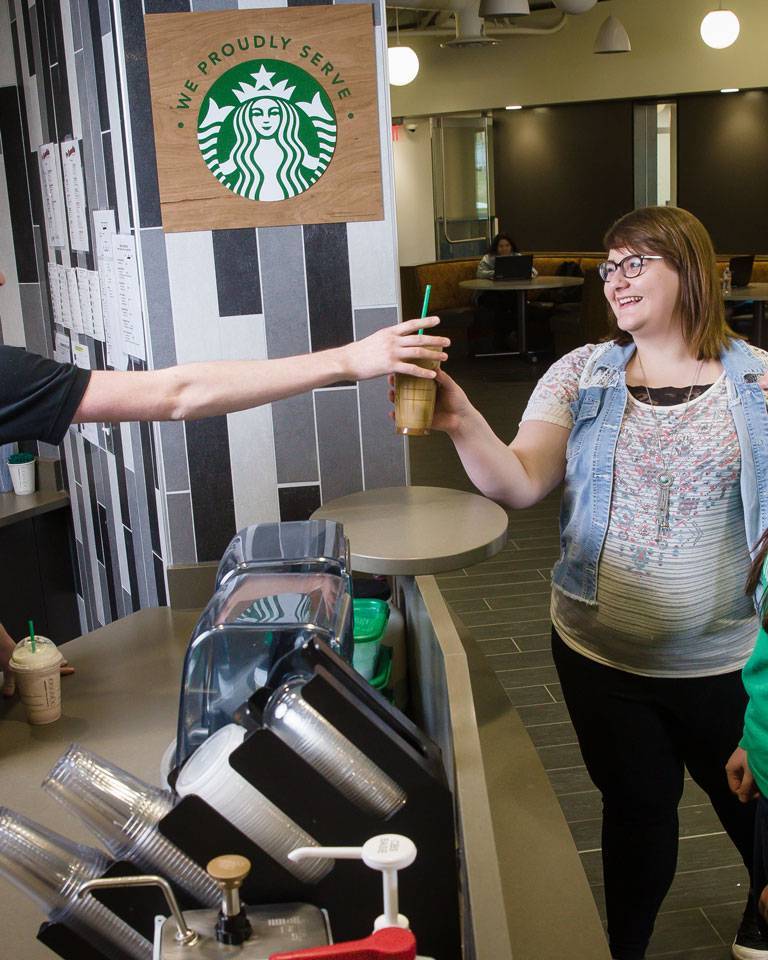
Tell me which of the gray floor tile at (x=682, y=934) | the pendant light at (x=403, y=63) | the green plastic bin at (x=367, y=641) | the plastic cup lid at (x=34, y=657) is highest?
the pendant light at (x=403, y=63)

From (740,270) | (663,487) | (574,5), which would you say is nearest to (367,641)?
(663,487)

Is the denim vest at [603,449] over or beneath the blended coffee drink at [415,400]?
beneath

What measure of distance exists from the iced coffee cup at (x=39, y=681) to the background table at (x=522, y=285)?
10.2 metres

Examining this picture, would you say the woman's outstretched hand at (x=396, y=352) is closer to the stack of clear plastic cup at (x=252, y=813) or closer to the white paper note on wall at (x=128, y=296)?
the stack of clear plastic cup at (x=252, y=813)

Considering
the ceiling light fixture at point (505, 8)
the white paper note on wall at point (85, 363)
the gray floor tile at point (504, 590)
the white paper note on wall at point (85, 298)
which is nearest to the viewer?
the white paper note on wall at point (85, 298)

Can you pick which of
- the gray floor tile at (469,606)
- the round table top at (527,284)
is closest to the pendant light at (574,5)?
the round table top at (527,284)

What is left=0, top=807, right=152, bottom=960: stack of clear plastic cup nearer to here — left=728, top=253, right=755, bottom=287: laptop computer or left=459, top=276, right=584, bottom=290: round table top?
left=728, top=253, right=755, bottom=287: laptop computer

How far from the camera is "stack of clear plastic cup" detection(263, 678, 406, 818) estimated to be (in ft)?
3.91

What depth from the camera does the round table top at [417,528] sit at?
1.85 m

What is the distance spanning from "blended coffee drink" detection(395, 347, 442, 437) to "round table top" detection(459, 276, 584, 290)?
10.1m

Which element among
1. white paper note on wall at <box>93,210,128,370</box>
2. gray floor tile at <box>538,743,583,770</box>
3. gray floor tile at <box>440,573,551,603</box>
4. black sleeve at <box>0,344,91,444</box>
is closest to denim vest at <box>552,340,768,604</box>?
black sleeve at <box>0,344,91,444</box>

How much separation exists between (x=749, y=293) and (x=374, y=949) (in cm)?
967

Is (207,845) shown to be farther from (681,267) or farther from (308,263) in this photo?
(308,263)

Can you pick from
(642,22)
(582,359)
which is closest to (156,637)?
(582,359)
